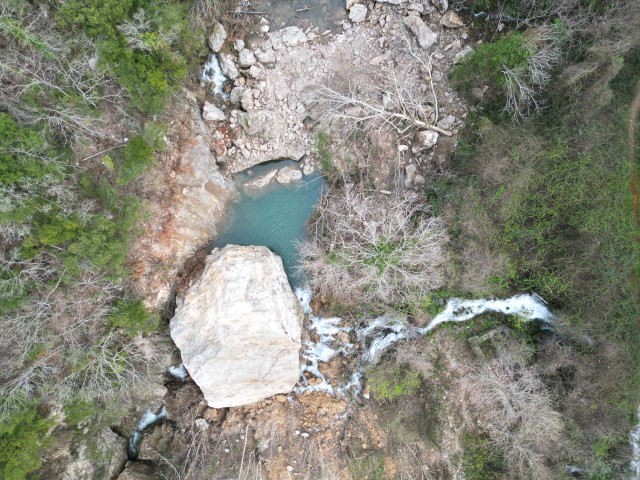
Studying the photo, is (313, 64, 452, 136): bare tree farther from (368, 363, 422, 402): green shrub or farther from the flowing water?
(368, 363, 422, 402): green shrub

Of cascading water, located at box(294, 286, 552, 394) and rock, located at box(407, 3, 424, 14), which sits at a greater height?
rock, located at box(407, 3, 424, 14)

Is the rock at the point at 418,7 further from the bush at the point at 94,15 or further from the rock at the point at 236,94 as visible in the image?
the bush at the point at 94,15

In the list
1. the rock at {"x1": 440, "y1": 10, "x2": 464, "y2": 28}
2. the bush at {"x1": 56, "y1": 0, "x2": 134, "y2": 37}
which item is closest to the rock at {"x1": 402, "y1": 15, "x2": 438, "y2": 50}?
the rock at {"x1": 440, "y1": 10, "x2": 464, "y2": 28}

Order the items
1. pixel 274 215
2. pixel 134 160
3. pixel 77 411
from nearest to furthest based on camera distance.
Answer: pixel 77 411
pixel 134 160
pixel 274 215

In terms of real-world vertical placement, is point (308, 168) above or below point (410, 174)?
above

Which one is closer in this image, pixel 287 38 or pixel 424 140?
pixel 424 140

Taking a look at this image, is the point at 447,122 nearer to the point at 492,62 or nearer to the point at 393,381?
the point at 492,62

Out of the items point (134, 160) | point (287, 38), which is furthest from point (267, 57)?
point (134, 160)
